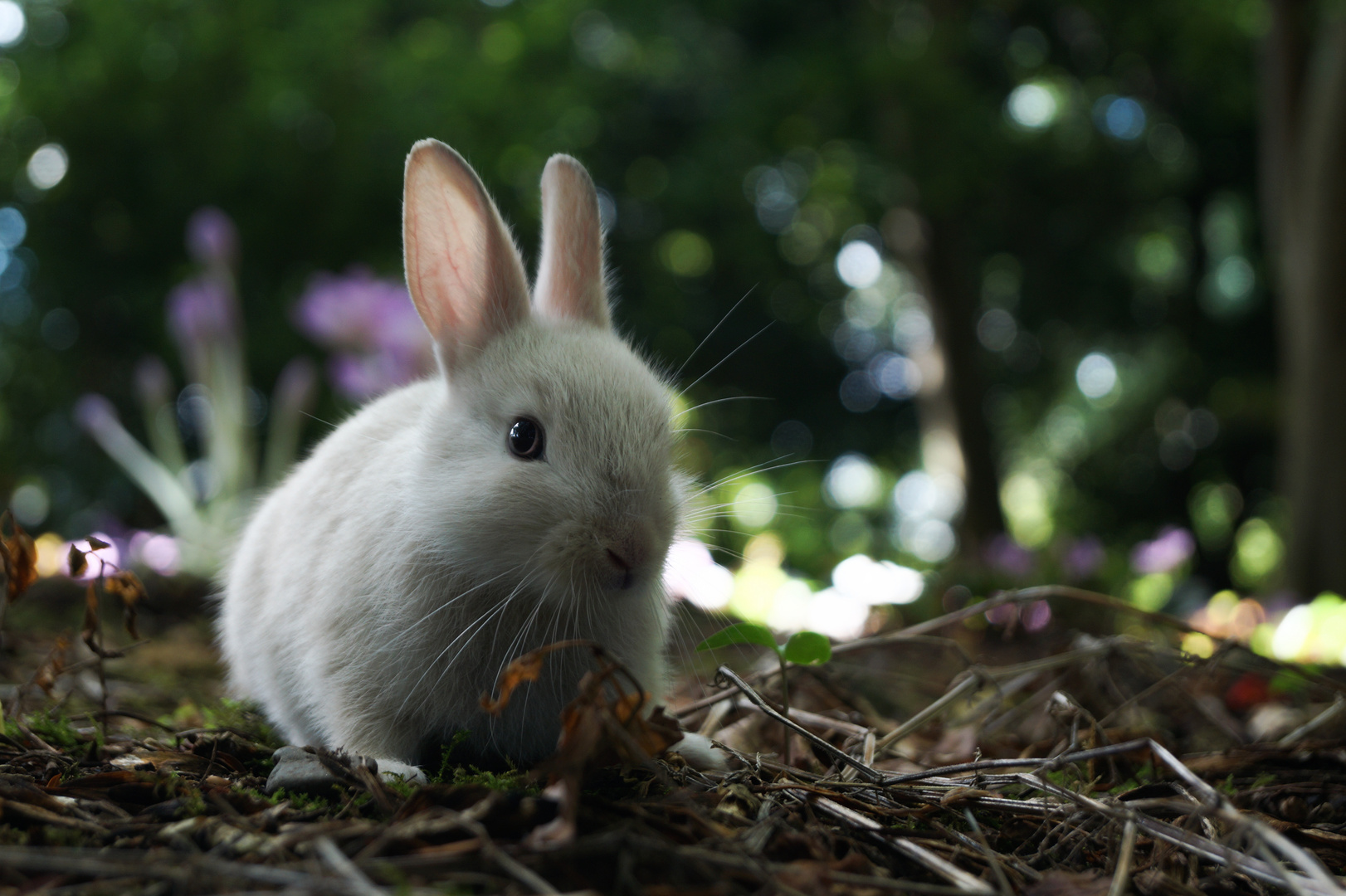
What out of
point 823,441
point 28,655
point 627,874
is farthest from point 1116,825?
point 823,441

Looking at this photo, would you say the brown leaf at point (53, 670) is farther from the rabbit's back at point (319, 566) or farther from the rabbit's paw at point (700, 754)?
the rabbit's paw at point (700, 754)

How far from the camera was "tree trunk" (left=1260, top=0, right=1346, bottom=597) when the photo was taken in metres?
6.58

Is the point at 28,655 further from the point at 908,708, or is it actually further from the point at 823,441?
the point at 823,441

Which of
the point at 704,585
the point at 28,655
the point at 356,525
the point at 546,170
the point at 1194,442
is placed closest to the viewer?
the point at 356,525

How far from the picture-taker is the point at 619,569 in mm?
1754

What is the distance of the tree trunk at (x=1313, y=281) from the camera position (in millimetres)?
6582

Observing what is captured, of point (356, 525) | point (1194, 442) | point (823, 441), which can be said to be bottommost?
point (1194, 442)

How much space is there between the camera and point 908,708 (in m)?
3.21

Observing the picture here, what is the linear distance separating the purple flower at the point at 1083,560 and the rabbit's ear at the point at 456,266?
163 inches

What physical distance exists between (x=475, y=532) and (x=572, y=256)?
2.84ft

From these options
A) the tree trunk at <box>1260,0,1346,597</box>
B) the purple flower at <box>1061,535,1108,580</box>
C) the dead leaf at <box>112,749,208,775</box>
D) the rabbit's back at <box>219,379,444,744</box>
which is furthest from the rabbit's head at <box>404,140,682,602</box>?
the tree trunk at <box>1260,0,1346,597</box>

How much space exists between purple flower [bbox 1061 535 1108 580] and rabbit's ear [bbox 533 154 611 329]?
12.6 feet

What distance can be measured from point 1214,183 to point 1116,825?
14.5 meters

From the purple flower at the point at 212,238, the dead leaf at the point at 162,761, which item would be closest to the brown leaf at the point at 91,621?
the dead leaf at the point at 162,761
